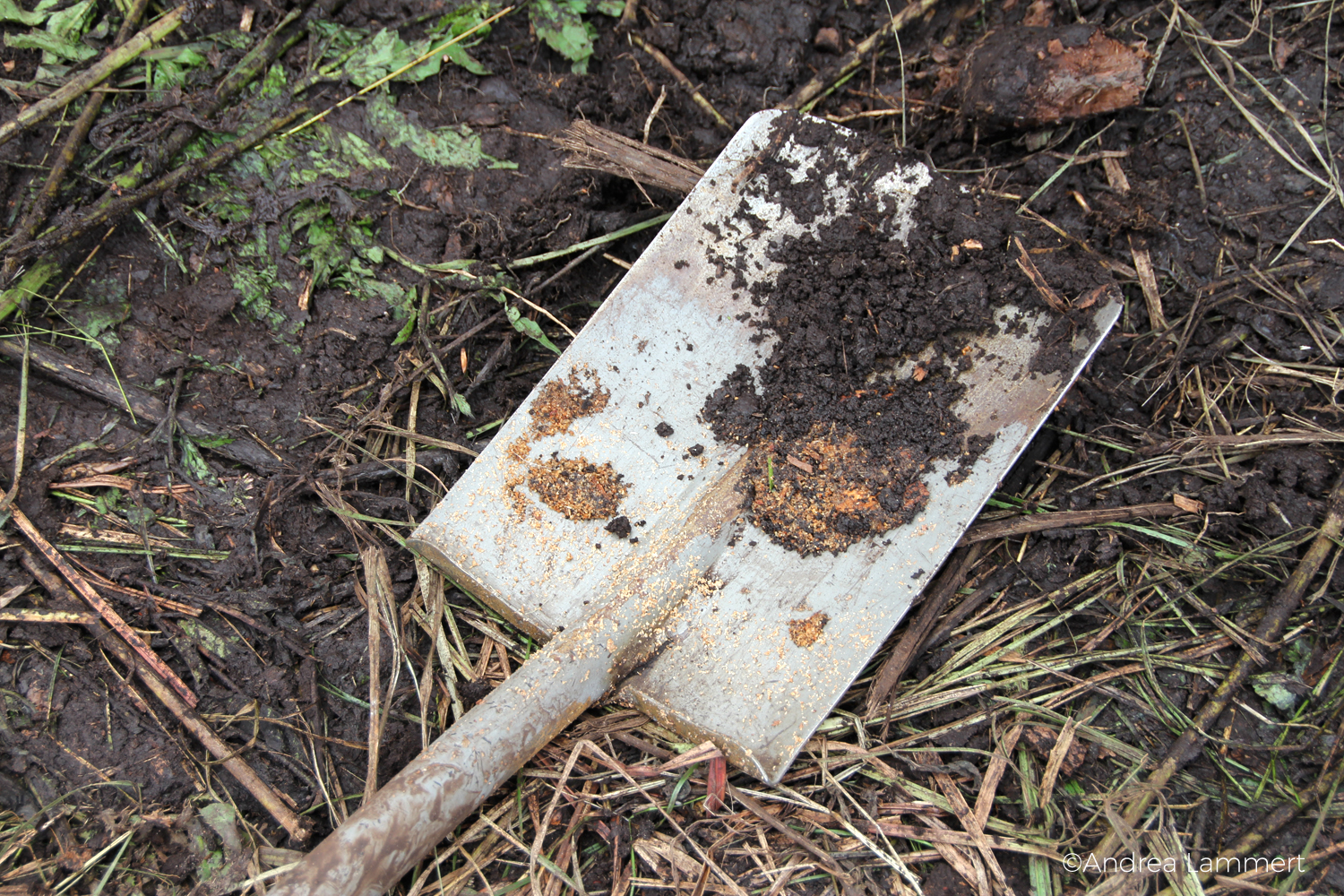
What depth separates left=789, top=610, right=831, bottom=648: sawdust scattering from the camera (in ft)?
5.63

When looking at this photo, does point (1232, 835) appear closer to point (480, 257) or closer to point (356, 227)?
point (480, 257)

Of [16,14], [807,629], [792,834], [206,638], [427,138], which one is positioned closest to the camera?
[792,834]

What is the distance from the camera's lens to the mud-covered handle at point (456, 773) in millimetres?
1262

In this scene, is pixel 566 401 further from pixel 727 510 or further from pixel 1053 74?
pixel 1053 74

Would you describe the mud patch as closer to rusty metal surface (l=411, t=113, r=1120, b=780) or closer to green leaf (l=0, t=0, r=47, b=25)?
rusty metal surface (l=411, t=113, r=1120, b=780)

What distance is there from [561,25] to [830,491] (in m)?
1.62

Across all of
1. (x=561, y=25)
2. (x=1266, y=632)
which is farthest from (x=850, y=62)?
(x=1266, y=632)

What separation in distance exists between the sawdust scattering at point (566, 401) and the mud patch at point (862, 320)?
293mm

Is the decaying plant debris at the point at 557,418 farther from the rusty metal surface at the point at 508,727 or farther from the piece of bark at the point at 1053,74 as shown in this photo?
the rusty metal surface at the point at 508,727

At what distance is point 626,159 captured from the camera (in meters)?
2.07

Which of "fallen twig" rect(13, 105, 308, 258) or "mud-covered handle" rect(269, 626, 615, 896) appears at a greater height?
"fallen twig" rect(13, 105, 308, 258)

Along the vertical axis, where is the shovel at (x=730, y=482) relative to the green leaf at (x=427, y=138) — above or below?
below

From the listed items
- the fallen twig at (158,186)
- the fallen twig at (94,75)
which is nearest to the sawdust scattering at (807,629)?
the fallen twig at (158,186)

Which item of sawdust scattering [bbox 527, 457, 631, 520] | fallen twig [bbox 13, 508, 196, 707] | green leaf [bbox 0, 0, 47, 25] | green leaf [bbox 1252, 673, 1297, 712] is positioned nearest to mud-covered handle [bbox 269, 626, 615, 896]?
sawdust scattering [bbox 527, 457, 631, 520]
